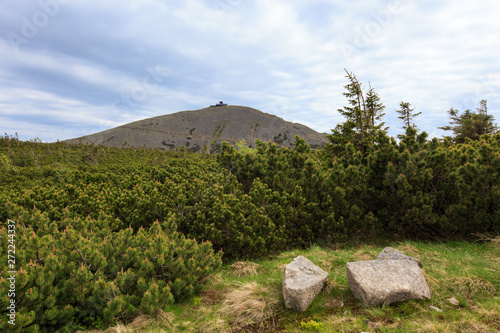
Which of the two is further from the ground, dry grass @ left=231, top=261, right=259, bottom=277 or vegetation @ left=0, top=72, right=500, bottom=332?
vegetation @ left=0, top=72, right=500, bottom=332

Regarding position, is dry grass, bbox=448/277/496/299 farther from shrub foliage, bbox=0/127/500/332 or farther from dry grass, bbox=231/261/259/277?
dry grass, bbox=231/261/259/277

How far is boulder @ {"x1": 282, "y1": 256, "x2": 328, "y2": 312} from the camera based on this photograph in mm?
4180

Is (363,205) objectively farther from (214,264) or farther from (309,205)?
(214,264)

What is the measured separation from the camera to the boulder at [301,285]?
418cm

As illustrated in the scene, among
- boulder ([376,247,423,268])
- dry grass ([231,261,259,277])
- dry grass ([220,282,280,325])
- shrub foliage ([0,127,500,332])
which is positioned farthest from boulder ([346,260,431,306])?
shrub foliage ([0,127,500,332])

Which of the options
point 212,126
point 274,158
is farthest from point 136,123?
point 274,158

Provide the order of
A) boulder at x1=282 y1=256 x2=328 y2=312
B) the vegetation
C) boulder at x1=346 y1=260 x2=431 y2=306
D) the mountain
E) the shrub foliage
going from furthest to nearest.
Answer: the mountain, the shrub foliage, boulder at x1=282 y1=256 x2=328 y2=312, boulder at x1=346 y1=260 x2=431 y2=306, the vegetation

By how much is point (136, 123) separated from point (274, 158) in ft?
581

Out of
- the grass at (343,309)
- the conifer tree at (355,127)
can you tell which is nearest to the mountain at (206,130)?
the conifer tree at (355,127)

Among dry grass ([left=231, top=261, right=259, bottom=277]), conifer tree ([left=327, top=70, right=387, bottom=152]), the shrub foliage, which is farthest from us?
conifer tree ([left=327, top=70, right=387, bottom=152])

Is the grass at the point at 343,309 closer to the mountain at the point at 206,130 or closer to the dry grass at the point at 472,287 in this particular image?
the dry grass at the point at 472,287

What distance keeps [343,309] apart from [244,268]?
246 centimetres

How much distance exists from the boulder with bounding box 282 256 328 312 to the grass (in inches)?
5.6

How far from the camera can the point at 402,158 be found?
24.6ft
